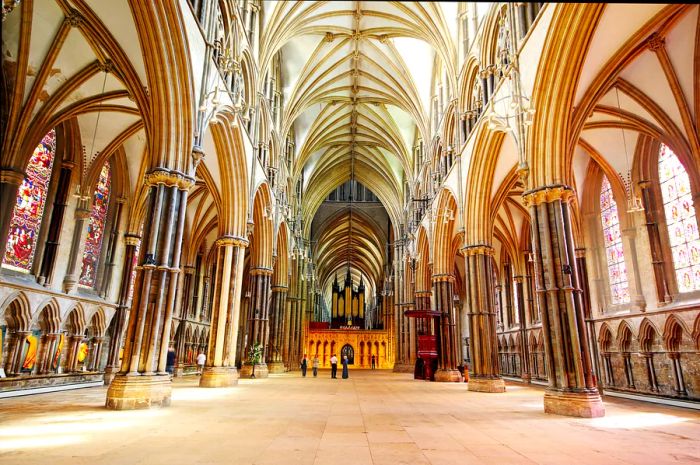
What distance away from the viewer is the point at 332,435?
6367mm

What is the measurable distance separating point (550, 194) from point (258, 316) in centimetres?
1451

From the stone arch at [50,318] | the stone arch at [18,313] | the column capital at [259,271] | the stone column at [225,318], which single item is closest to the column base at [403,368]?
the column capital at [259,271]

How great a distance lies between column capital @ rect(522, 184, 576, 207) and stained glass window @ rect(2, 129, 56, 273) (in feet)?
51.8

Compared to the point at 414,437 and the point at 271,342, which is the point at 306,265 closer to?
the point at 271,342

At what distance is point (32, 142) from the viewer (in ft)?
44.8

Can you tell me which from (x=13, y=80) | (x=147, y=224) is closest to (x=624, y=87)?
(x=147, y=224)

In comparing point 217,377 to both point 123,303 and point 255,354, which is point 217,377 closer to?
point 255,354

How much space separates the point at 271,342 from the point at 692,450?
21.7m

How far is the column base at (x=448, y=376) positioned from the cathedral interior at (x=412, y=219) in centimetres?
14

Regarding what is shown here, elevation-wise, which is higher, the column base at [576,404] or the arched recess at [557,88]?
the arched recess at [557,88]

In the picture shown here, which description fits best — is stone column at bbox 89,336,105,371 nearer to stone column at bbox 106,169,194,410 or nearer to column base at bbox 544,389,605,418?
stone column at bbox 106,169,194,410

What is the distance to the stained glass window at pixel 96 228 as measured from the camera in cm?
1839

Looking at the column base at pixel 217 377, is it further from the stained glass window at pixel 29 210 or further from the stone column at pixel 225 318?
the stained glass window at pixel 29 210

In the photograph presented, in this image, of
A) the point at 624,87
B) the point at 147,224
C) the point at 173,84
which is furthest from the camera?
the point at 624,87
